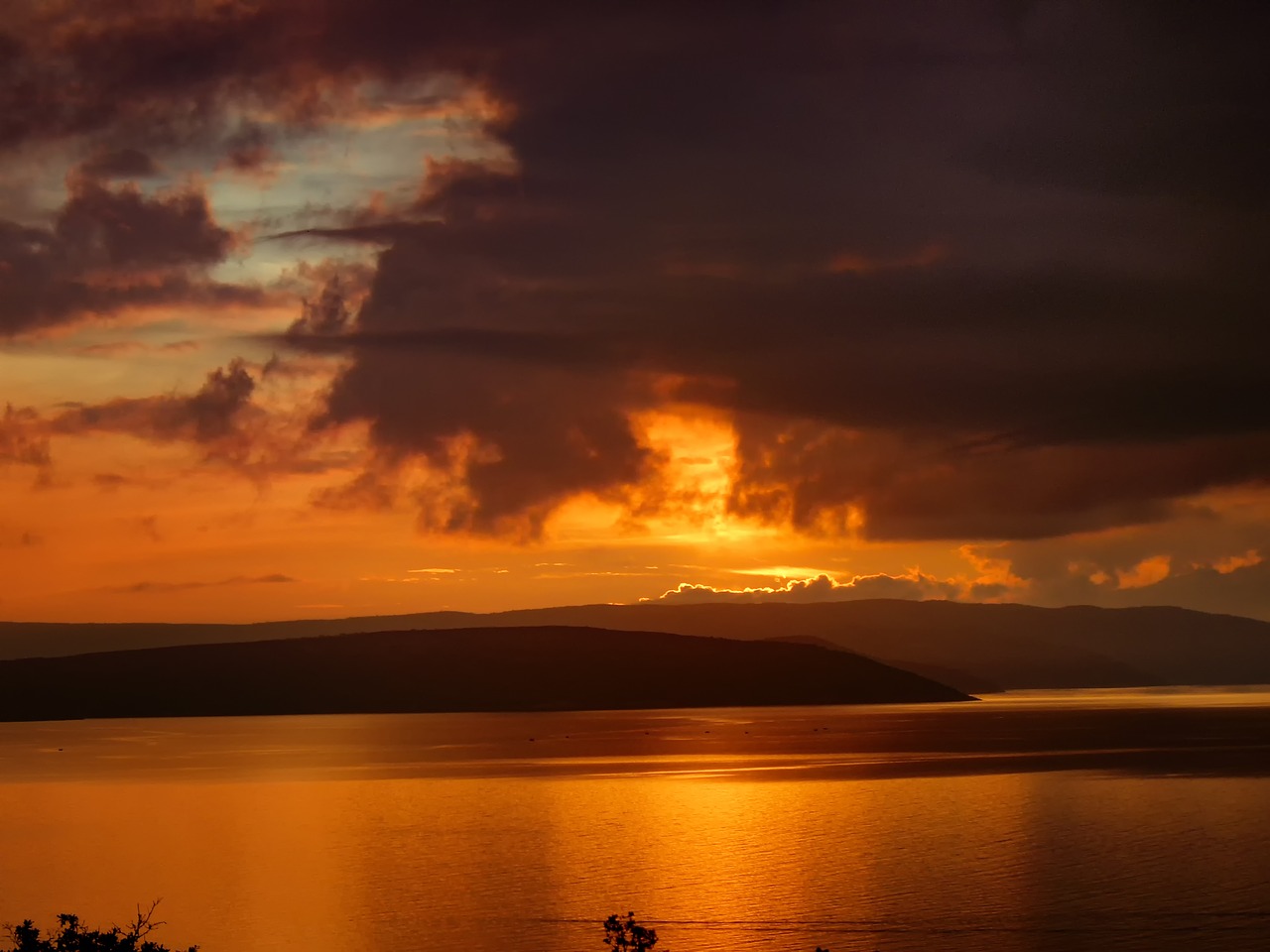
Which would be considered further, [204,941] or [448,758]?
[448,758]

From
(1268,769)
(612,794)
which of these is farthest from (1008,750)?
(612,794)

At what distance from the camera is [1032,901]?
52844 mm

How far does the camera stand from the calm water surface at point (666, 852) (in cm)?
4872

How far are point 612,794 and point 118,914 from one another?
47518 millimetres

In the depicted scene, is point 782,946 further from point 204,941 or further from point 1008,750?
point 1008,750

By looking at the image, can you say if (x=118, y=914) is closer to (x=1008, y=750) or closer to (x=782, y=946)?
(x=782, y=946)

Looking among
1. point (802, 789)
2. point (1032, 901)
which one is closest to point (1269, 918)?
point (1032, 901)

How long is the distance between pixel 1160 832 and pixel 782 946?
33937 mm

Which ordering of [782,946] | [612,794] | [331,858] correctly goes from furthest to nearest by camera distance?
[612,794] < [331,858] < [782,946]

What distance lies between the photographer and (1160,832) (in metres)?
71.3

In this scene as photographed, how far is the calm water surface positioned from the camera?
48.7m

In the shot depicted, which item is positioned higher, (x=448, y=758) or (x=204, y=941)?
(x=448, y=758)

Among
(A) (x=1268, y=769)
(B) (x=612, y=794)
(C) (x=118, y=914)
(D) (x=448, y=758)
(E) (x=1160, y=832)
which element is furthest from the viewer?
(D) (x=448, y=758)

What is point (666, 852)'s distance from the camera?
6662 cm
